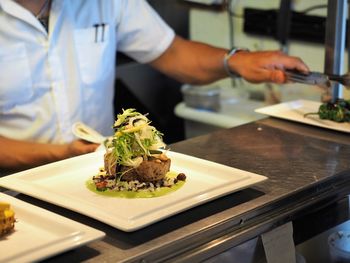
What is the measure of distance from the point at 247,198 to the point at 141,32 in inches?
42.9

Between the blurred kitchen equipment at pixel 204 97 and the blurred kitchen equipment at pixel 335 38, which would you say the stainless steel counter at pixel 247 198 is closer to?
the blurred kitchen equipment at pixel 335 38

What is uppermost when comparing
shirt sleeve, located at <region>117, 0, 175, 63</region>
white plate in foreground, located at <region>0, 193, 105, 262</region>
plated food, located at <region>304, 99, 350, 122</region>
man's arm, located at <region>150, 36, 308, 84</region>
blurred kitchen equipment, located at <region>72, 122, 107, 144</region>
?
shirt sleeve, located at <region>117, 0, 175, 63</region>

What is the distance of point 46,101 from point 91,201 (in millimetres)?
852

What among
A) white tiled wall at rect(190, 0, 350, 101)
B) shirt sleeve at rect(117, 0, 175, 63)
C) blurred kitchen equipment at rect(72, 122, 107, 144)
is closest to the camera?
blurred kitchen equipment at rect(72, 122, 107, 144)

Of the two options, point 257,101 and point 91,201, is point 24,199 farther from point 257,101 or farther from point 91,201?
point 257,101

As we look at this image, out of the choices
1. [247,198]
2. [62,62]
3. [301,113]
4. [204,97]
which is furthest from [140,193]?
[204,97]

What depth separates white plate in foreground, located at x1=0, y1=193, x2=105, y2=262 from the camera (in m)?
0.90

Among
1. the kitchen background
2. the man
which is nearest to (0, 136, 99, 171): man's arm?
the man

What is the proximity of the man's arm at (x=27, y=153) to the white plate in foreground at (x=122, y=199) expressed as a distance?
1.17ft

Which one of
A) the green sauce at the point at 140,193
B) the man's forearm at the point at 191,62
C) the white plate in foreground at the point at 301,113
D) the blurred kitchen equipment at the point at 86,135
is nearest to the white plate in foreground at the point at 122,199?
the green sauce at the point at 140,193

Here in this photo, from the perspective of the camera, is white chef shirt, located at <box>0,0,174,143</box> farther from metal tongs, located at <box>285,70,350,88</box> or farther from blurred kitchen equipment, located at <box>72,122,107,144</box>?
metal tongs, located at <box>285,70,350,88</box>

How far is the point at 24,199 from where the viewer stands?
1181 mm

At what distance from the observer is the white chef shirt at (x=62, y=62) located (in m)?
1.83

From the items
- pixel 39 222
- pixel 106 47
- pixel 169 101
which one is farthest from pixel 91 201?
pixel 169 101
